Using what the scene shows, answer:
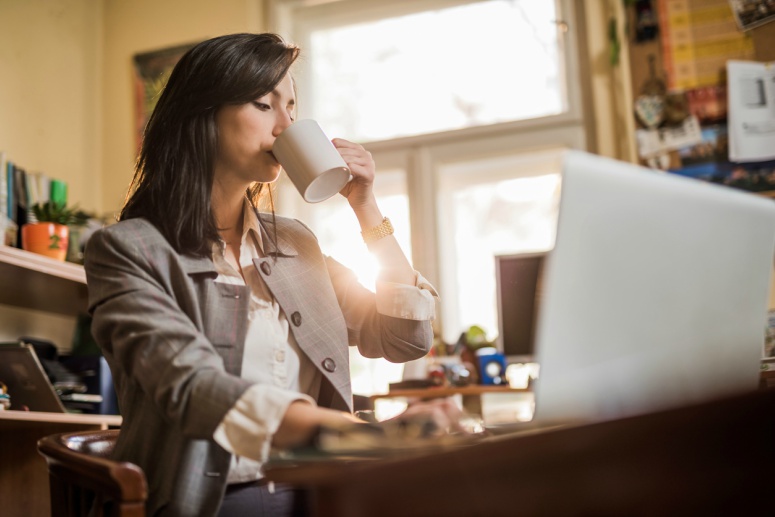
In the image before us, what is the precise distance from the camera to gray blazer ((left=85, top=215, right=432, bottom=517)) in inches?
34.1

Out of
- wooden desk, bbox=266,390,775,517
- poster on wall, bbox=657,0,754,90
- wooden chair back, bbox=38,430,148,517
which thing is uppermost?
poster on wall, bbox=657,0,754,90

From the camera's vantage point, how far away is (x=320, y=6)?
135 inches

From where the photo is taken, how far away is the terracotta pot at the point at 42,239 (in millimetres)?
2234

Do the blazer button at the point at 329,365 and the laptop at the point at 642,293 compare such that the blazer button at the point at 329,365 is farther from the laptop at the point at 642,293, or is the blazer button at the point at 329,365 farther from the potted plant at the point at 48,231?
the potted plant at the point at 48,231

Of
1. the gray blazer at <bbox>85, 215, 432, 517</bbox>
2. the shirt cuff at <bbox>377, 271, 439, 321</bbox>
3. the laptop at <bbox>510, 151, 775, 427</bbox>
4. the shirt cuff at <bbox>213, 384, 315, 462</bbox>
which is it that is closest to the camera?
the laptop at <bbox>510, 151, 775, 427</bbox>

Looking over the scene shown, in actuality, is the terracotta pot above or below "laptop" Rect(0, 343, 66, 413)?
above

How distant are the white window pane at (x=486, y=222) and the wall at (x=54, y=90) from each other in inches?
59.2

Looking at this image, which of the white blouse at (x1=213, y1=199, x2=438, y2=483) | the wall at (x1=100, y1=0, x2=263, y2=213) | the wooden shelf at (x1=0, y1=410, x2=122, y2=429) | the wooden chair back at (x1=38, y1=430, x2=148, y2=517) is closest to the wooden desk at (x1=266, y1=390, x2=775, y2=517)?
the wooden chair back at (x1=38, y1=430, x2=148, y2=517)

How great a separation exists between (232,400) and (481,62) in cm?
271

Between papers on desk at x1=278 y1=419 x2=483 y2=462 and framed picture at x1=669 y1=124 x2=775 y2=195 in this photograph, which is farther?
framed picture at x1=669 y1=124 x2=775 y2=195

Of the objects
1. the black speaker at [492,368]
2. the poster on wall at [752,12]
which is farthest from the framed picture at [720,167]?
the black speaker at [492,368]

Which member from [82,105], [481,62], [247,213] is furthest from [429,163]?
[247,213]

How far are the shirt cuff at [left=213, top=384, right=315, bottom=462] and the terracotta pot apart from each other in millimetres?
1665

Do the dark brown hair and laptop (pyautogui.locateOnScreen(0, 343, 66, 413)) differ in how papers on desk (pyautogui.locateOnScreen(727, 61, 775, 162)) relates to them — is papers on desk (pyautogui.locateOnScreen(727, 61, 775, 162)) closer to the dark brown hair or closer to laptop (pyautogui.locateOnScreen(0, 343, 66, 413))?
the dark brown hair
